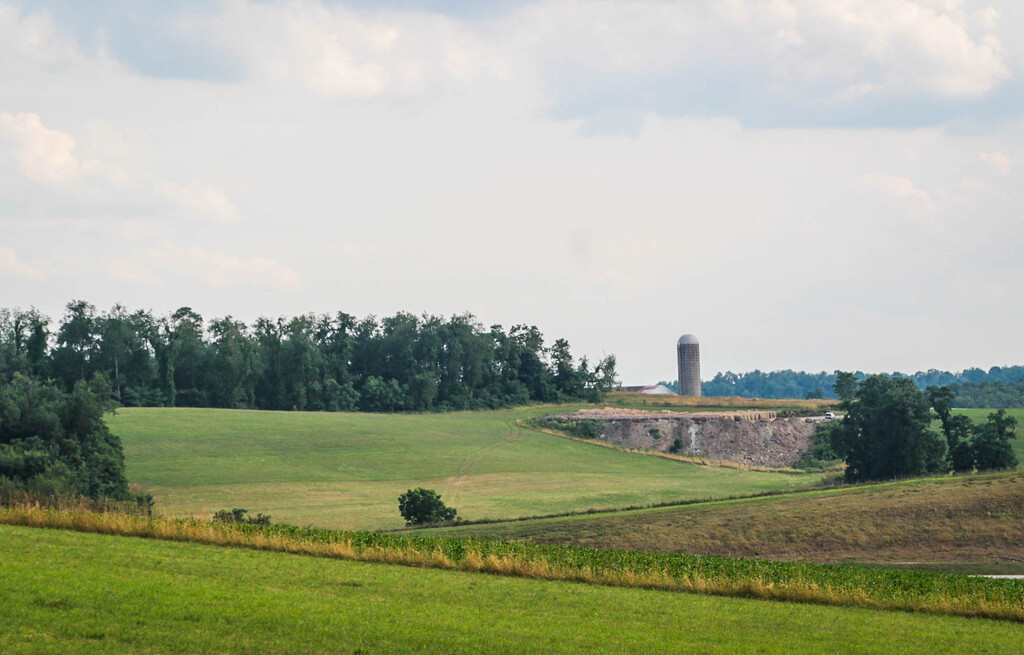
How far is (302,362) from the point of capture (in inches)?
5044

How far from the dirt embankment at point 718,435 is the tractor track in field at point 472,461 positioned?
1036 cm

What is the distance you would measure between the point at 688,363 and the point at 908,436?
9816 centimetres

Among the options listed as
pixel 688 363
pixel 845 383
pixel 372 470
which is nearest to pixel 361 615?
pixel 372 470

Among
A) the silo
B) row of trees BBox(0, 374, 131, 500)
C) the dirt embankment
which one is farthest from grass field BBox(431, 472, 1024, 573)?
the silo

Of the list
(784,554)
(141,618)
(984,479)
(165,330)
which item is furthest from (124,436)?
(141,618)

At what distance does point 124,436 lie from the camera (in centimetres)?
7994

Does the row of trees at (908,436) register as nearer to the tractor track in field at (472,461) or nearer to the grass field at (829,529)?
the grass field at (829,529)

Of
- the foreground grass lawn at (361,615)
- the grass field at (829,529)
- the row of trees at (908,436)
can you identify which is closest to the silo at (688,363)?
the row of trees at (908,436)

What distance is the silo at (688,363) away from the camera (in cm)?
16938

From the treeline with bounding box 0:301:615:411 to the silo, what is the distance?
18.3 m

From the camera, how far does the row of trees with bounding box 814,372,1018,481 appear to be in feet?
224

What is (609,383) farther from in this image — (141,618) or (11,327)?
(141,618)

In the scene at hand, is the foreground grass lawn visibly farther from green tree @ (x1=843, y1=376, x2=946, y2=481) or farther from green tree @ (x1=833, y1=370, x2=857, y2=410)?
green tree @ (x1=833, y1=370, x2=857, y2=410)

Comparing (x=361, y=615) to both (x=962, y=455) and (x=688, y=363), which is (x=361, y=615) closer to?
(x=962, y=455)
